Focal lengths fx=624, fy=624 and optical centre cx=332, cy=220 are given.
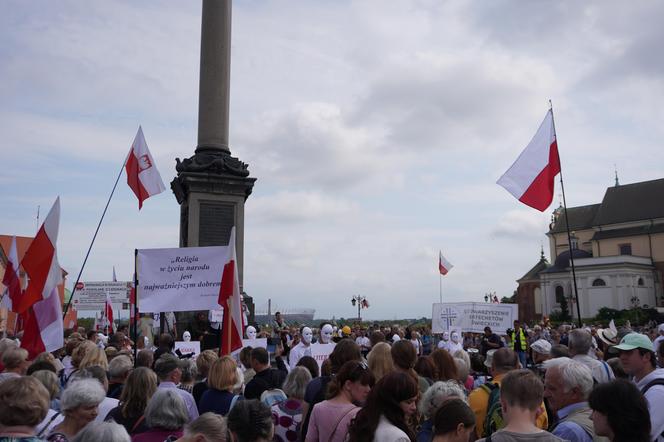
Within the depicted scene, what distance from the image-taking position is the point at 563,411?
4.82 meters

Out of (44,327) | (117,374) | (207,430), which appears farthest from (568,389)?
(44,327)

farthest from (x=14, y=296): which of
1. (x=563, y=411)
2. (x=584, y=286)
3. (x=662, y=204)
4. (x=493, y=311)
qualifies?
(x=662, y=204)

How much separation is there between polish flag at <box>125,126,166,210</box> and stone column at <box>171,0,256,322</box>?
3.71 m

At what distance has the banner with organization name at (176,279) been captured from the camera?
11.5m

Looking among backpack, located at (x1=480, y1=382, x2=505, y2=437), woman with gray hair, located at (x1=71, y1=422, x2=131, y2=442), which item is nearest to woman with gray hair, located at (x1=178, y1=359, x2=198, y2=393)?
backpack, located at (x1=480, y1=382, x2=505, y2=437)

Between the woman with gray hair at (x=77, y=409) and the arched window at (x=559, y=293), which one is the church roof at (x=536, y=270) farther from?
the woman with gray hair at (x=77, y=409)

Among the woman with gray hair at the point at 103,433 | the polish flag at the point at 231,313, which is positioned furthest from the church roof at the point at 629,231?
the woman with gray hair at the point at 103,433

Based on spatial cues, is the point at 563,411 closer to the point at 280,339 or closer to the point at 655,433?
the point at 655,433

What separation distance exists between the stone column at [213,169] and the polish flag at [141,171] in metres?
3.71

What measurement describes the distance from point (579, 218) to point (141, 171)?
350 feet

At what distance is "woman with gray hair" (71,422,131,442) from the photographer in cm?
353

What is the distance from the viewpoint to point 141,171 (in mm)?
14625

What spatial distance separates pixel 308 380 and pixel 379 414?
2.04 metres

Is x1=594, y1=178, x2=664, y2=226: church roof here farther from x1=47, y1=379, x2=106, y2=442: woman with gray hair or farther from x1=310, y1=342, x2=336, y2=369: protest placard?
x1=47, y1=379, x2=106, y2=442: woman with gray hair
